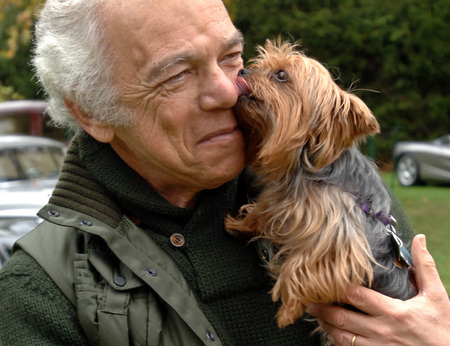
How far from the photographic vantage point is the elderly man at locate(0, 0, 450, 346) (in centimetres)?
188

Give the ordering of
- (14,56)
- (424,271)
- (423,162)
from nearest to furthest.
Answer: (424,271), (423,162), (14,56)

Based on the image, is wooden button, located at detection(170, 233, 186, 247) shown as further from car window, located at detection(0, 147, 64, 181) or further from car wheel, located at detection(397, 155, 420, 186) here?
car wheel, located at detection(397, 155, 420, 186)

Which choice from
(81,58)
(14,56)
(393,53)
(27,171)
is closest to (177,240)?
(81,58)

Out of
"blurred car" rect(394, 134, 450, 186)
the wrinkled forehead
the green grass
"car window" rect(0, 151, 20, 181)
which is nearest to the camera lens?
the wrinkled forehead

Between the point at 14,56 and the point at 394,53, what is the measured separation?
14.0 meters

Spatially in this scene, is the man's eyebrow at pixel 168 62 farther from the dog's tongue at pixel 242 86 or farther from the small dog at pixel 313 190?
the small dog at pixel 313 190

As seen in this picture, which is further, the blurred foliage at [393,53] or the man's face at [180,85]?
the blurred foliage at [393,53]

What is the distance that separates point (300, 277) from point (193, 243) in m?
0.44

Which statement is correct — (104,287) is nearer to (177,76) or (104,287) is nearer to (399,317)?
(177,76)

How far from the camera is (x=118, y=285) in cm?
185

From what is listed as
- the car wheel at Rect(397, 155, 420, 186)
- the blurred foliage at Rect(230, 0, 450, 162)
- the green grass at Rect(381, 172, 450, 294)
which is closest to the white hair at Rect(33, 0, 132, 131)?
the green grass at Rect(381, 172, 450, 294)

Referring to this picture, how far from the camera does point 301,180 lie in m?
2.47

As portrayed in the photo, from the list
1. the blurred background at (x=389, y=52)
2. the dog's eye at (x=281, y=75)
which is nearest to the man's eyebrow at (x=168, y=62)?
the dog's eye at (x=281, y=75)

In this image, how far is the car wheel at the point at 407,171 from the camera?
16.0 metres
